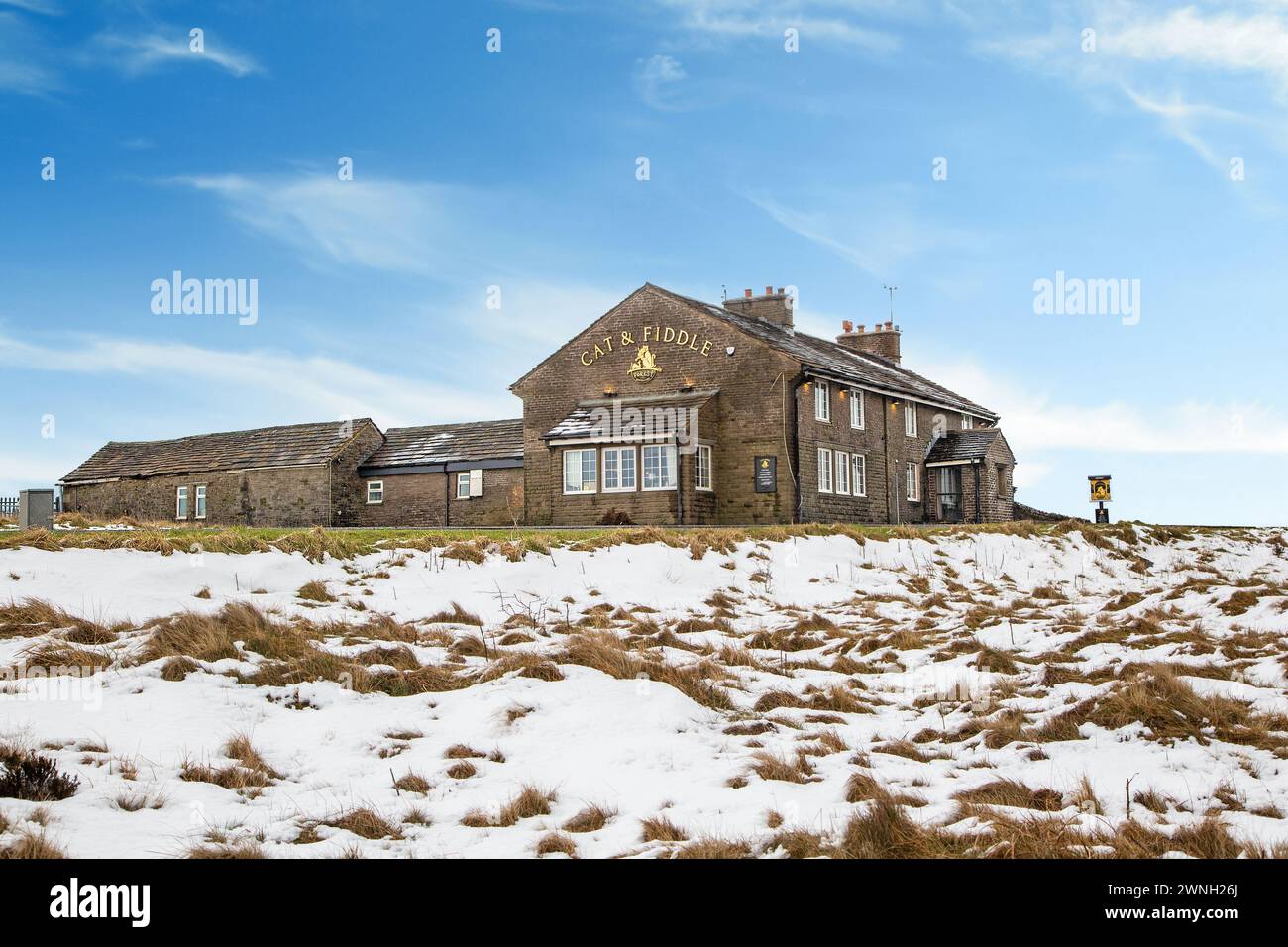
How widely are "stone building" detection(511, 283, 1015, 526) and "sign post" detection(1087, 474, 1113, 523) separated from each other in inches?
301

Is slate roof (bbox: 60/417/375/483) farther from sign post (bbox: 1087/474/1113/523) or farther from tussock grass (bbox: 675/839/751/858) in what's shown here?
tussock grass (bbox: 675/839/751/858)

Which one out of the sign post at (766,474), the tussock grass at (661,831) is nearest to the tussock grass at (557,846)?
the tussock grass at (661,831)

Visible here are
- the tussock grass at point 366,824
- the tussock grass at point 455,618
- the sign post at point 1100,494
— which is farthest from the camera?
the sign post at point 1100,494

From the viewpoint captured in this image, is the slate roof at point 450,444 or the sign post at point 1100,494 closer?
the sign post at point 1100,494

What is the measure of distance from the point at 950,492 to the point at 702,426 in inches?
526

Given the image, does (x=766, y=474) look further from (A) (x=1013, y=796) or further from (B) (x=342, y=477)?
(A) (x=1013, y=796)

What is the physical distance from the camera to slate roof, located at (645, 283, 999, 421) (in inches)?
1421

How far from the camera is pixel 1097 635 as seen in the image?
433 inches

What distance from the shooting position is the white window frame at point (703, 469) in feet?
112

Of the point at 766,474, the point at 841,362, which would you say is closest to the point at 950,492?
the point at 841,362

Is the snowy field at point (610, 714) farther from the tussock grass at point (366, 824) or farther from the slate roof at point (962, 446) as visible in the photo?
the slate roof at point (962, 446)

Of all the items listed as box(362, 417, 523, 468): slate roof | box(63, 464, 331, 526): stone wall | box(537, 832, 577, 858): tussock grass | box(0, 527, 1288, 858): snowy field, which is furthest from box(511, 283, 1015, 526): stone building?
box(537, 832, 577, 858): tussock grass

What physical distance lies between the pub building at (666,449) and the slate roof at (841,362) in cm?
17
